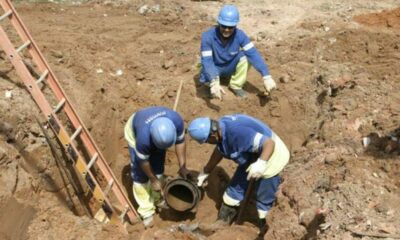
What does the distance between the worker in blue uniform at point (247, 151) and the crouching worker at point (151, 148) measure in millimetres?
331

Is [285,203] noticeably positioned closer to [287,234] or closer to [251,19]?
[287,234]

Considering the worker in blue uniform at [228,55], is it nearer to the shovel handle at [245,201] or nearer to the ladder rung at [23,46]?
the shovel handle at [245,201]

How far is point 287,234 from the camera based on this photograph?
473 centimetres

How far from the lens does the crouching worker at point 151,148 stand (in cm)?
509

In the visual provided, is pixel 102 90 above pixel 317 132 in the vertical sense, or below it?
above

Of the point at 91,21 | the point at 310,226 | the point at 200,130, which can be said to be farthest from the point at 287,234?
the point at 91,21

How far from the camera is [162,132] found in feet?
16.4

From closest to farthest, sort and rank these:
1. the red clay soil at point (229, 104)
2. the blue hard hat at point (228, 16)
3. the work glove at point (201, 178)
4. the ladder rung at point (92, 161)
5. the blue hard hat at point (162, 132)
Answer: the red clay soil at point (229, 104) → the blue hard hat at point (162, 132) → the ladder rung at point (92, 161) → the work glove at point (201, 178) → the blue hard hat at point (228, 16)

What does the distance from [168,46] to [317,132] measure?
3.32m

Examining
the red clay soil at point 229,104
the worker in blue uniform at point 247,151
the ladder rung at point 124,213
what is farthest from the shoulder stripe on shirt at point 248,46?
the ladder rung at point 124,213

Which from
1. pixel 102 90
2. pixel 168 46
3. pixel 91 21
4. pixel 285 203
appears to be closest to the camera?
pixel 285 203

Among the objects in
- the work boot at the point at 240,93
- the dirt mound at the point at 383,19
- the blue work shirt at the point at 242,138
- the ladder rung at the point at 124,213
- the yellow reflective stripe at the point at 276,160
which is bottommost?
the dirt mound at the point at 383,19

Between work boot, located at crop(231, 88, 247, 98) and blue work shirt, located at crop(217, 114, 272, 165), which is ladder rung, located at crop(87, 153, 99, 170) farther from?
work boot, located at crop(231, 88, 247, 98)

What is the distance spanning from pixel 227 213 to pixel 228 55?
8.34 ft
